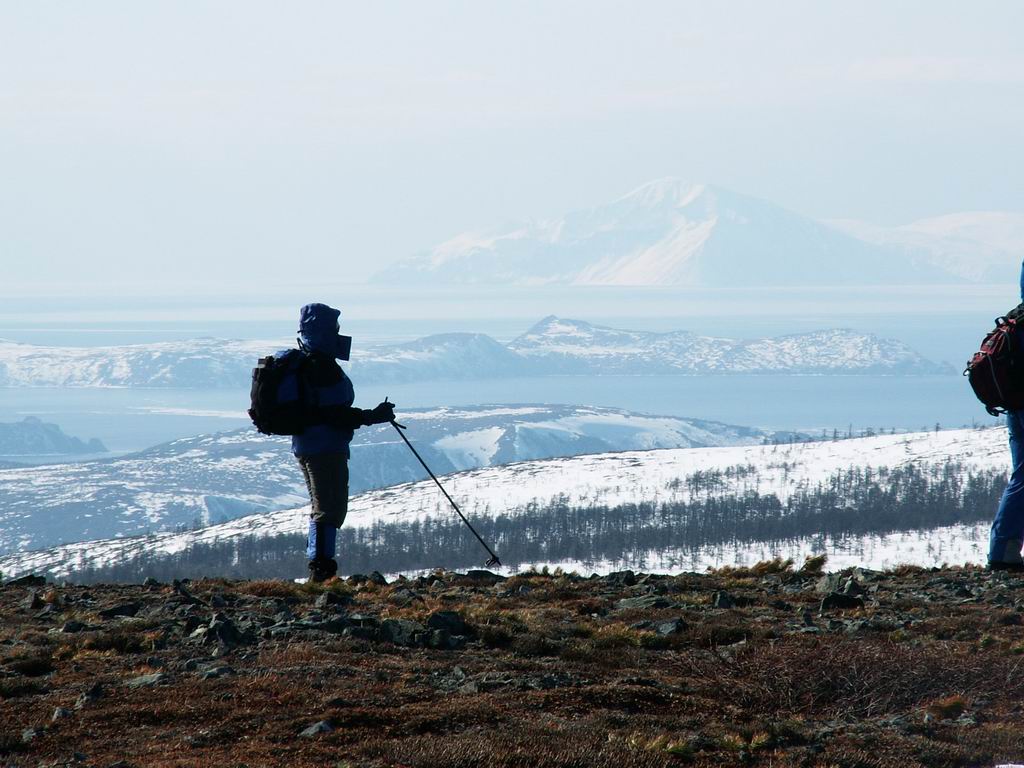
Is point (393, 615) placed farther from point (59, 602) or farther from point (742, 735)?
point (742, 735)

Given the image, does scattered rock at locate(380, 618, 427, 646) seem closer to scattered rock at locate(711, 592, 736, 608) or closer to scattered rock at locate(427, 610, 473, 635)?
scattered rock at locate(427, 610, 473, 635)

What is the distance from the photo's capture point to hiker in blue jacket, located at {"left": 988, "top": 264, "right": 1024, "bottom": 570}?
14.4 m

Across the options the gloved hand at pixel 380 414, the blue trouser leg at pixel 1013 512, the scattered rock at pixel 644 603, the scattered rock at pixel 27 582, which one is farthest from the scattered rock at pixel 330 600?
the blue trouser leg at pixel 1013 512

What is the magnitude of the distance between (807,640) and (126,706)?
528 centimetres

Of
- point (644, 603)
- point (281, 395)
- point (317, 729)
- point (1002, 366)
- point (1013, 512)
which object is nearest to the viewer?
point (317, 729)

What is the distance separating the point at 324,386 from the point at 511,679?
656 centimetres

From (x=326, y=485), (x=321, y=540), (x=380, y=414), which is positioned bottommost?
(x=321, y=540)

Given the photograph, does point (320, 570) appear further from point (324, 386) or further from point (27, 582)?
point (27, 582)

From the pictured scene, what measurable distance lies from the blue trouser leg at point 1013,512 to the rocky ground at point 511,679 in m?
1.55

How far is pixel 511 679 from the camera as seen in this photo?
913 cm

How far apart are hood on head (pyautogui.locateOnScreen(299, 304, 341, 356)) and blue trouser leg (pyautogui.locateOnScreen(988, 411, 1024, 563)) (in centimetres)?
771

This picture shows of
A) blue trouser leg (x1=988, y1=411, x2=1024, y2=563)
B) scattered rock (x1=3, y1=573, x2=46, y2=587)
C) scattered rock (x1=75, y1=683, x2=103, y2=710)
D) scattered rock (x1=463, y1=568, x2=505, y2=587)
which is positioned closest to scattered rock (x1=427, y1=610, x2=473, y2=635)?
scattered rock (x1=75, y1=683, x2=103, y2=710)

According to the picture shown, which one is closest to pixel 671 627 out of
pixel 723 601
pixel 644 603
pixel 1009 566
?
pixel 644 603

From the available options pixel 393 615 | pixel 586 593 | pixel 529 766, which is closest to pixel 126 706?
pixel 529 766
